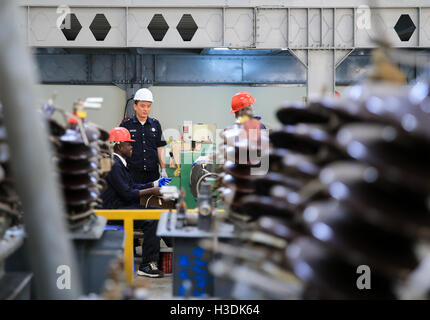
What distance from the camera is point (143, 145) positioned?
17.8 ft

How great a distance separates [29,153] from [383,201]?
0.64 m

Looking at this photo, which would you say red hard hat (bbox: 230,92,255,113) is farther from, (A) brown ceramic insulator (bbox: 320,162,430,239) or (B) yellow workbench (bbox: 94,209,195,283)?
(A) brown ceramic insulator (bbox: 320,162,430,239)

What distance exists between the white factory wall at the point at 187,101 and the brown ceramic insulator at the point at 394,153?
9.00m

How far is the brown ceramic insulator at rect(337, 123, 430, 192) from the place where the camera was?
0.75 m

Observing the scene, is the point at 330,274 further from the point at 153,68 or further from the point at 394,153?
the point at 153,68

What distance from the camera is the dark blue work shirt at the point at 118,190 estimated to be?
13.7 ft

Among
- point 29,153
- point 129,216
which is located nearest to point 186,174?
point 129,216

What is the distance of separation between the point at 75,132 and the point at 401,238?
1277mm

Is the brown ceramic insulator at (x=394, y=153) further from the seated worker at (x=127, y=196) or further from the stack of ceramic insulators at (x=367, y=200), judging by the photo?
the seated worker at (x=127, y=196)

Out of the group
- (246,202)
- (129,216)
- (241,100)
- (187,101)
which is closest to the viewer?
(246,202)

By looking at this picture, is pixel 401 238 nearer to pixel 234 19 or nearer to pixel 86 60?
pixel 234 19

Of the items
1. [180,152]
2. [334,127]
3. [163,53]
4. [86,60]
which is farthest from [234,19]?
[334,127]

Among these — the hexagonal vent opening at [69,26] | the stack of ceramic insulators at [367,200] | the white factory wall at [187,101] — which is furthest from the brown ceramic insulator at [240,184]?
the white factory wall at [187,101]

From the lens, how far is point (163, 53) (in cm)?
959
